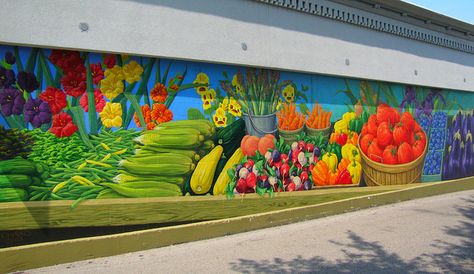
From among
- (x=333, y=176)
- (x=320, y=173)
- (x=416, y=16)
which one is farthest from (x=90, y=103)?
(x=416, y=16)

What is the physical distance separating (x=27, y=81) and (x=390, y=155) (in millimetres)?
6534

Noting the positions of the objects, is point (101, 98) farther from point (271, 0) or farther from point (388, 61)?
point (388, 61)

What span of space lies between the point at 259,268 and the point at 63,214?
2336mm

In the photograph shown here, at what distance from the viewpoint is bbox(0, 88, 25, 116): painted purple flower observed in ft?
13.9

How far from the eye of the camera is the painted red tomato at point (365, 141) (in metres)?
7.51

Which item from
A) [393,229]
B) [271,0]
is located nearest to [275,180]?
[393,229]

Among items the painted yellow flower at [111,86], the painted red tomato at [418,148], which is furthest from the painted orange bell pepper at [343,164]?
the painted yellow flower at [111,86]

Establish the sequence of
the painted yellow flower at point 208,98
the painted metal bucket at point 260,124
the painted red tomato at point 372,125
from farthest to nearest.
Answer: the painted red tomato at point 372,125 → the painted metal bucket at point 260,124 → the painted yellow flower at point 208,98

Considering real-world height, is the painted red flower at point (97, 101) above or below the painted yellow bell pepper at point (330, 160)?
above

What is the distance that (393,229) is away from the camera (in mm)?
5957

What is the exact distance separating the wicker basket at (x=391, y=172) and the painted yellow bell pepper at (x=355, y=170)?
0.12 metres

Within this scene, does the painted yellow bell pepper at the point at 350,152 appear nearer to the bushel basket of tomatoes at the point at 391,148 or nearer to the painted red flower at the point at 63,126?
the bushel basket of tomatoes at the point at 391,148

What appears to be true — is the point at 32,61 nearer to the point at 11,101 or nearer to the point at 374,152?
the point at 11,101

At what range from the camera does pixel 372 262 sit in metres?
4.55
